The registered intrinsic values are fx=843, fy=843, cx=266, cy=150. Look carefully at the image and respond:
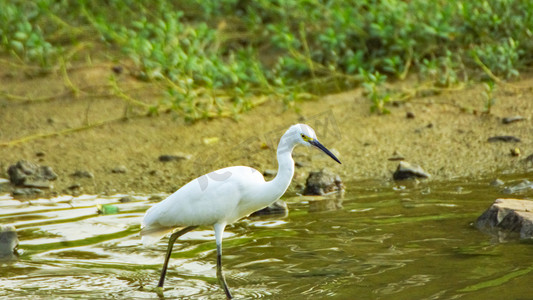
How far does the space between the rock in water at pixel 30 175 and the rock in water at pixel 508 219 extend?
3.73 meters

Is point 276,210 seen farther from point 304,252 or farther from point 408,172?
point 408,172

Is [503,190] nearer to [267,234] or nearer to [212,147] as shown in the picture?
[267,234]

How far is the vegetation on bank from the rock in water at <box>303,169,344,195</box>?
4.84 ft

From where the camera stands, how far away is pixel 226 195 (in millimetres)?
4875

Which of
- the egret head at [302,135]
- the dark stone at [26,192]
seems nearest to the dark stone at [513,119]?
the egret head at [302,135]

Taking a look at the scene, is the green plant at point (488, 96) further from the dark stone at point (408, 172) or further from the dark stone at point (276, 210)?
the dark stone at point (276, 210)

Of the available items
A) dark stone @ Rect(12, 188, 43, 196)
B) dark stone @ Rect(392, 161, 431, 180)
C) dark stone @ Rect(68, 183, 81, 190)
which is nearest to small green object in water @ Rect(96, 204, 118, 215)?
dark stone @ Rect(68, 183, 81, 190)

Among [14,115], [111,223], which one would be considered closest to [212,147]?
[111,223]

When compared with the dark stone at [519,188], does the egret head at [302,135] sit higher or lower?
higher

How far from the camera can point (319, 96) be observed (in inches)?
352

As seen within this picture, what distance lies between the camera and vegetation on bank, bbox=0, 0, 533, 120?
26.9ft

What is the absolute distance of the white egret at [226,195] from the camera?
480cm

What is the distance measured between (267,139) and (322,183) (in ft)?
4.73

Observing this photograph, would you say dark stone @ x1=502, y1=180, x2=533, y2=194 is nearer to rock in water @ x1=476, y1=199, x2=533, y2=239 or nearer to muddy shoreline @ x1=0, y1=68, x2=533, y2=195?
muddy shoreline @ x1=0, y1=68, x2=533, y2=195
